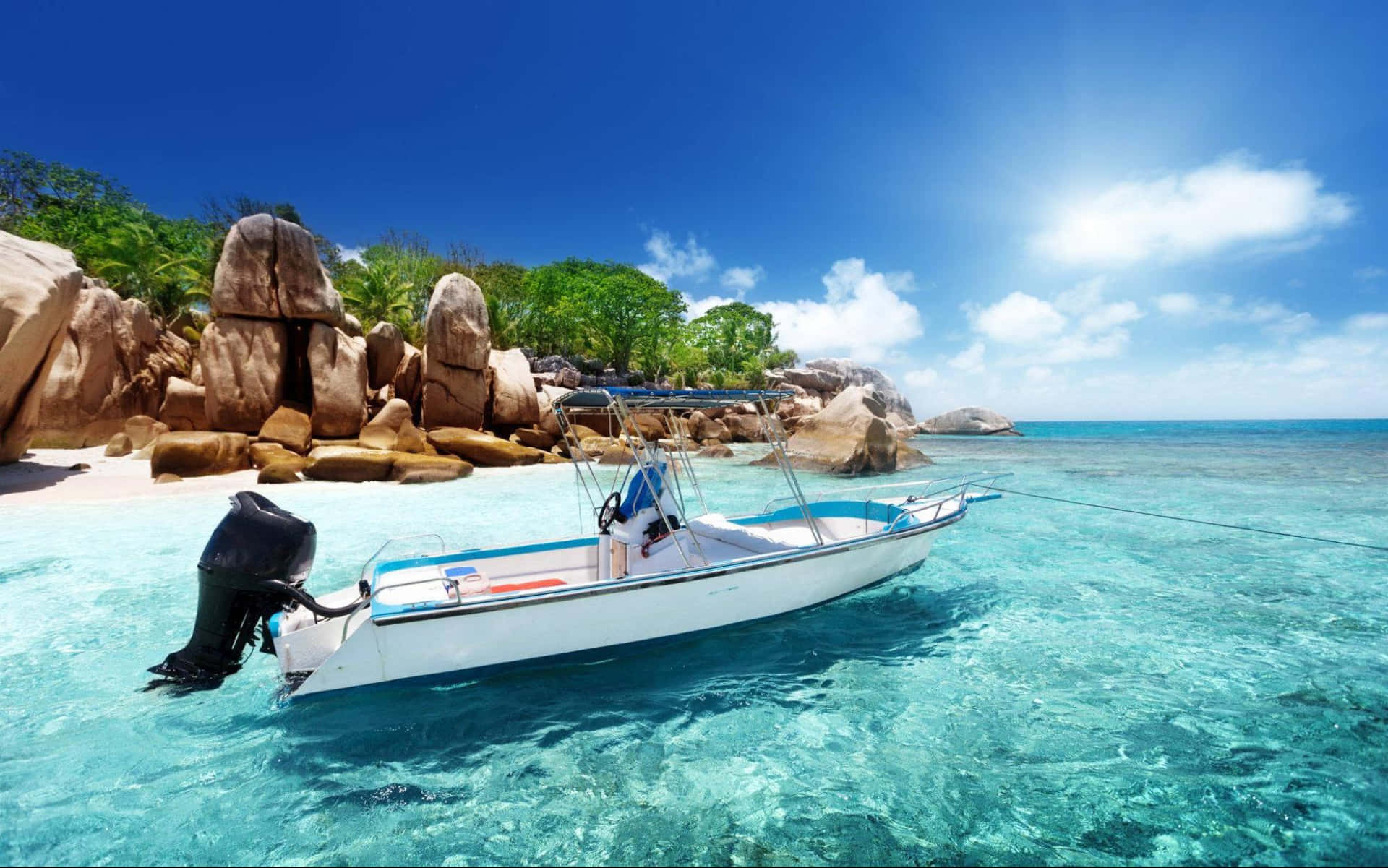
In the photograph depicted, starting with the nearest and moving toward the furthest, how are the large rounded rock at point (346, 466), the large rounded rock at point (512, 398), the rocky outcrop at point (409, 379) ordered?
1. the large rounded rock at point (346, 466)
2. the rocky outcrop at point (409, 379)
3. the large rounded rock at point (512, 398)

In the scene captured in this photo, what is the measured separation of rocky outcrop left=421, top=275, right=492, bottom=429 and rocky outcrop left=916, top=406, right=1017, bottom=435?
172ft

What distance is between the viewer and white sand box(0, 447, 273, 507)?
1336 cm

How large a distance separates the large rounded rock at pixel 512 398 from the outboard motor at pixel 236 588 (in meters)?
19.5

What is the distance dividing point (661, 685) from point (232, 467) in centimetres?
1725

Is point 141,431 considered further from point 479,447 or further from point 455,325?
point 479,447

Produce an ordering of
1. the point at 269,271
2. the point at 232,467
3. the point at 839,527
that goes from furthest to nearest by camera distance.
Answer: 1. the point at 269,271
2. the point at 232,467
3. the point at 839,527

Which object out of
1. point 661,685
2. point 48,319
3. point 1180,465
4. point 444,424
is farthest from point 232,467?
point 1180,465

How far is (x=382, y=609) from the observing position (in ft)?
14.6

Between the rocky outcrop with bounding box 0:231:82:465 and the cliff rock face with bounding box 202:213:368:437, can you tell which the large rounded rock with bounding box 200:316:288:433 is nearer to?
the cliff rock face with bounding box 202:213:368:437

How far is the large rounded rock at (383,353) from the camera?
2250 cm

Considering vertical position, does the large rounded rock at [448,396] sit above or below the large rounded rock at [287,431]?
above

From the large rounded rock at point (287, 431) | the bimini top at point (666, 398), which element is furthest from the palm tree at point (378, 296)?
the bimini top at point (666, 398)

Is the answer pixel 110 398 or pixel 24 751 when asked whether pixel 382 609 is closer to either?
pixel 24 751

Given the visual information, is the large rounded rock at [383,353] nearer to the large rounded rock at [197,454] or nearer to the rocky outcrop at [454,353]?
the rocky outcrop at [454,353]
